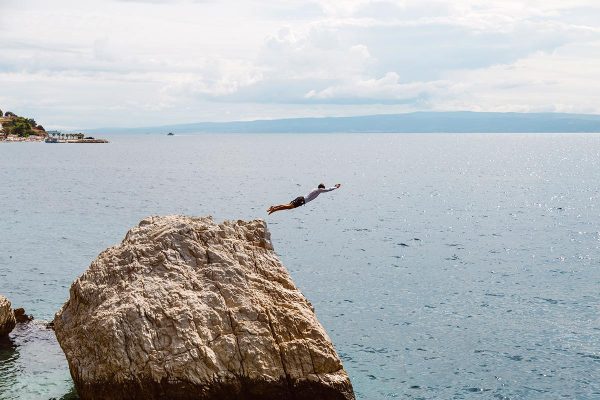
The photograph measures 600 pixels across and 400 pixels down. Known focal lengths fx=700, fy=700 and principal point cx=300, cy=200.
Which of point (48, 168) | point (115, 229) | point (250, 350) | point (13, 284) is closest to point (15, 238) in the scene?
point (115, 229)

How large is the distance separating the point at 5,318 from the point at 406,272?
2419cm

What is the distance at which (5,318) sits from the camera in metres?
25.8

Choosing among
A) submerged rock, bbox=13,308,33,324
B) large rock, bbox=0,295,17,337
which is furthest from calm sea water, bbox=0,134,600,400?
submerged rock, bbox=13,308,33,324

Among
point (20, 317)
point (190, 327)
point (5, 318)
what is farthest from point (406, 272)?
point (190, 327)

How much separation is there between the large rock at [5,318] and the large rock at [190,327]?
6646mm

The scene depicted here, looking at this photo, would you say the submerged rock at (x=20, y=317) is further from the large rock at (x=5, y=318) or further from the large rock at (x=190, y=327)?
the large rock at (x=190, y=327)

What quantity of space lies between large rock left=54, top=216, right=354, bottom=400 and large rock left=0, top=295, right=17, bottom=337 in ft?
21.8

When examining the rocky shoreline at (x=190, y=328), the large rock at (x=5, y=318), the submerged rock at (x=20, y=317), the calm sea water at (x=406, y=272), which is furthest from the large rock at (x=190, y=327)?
the submerged rock at (x=20, y=317)

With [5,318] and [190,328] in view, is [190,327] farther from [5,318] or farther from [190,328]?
[5,318]

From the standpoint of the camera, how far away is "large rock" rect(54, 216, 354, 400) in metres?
17.8

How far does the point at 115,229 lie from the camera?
59.4 metres

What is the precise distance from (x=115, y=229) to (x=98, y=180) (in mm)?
61042

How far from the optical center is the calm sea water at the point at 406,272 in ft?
81.2

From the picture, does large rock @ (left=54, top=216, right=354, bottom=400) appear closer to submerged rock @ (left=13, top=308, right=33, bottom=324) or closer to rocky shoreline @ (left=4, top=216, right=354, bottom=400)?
rocky shoreline @ (left=4, top=216, right=354, bottom=400)
